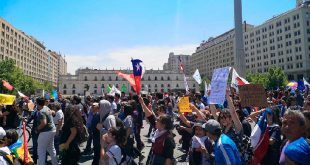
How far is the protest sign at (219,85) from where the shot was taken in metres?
5.85

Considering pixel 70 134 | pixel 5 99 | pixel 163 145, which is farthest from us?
pixel 5 99

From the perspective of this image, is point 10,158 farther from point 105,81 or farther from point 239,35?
point 105,81

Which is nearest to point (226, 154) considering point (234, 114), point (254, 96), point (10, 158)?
point (234, 114)

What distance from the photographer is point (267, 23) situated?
94.4 metres

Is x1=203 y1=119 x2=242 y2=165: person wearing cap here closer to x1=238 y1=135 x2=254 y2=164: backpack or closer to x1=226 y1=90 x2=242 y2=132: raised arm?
x1=238 y1=135 x2=254 y2=164: backpack

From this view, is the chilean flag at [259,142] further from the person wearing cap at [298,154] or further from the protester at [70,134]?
the protester at [70,134]

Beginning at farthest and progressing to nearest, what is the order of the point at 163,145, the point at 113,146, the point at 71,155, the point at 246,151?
1. the point at 71,155
2. the point at 246,151
3. the point at 163,145
4. the point at 113,146

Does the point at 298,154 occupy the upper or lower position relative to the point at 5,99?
lower

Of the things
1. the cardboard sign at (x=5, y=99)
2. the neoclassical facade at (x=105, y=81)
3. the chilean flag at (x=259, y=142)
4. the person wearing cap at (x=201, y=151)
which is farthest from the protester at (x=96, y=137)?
the neoclassical facade at (x=105, y=81)

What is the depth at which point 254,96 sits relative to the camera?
6.03m

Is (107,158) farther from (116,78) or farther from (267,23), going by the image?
(116,78)

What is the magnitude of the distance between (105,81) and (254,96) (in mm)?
149652

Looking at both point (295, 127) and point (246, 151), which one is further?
point (246, 151)

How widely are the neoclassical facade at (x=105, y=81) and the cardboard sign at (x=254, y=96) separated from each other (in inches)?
5273
